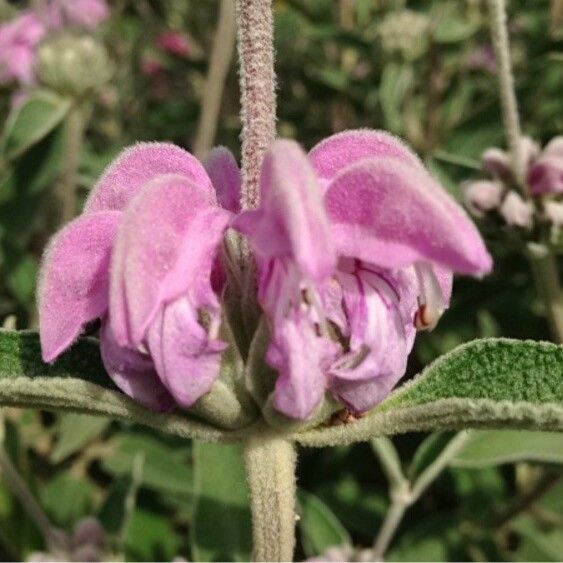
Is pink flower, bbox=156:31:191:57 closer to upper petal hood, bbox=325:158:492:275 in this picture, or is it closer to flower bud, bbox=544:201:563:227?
flower bud, bbox=544:201:563:227

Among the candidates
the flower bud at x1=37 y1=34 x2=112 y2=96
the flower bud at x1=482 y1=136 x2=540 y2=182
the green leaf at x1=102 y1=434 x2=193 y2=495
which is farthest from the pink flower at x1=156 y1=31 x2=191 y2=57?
the flower bud at x1=482 y1=136 x2=540 y2=182

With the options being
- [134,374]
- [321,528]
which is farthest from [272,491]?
[321,528]

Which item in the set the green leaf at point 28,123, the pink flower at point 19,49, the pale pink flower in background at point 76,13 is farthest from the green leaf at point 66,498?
the pale pink flower in background at point 76,13

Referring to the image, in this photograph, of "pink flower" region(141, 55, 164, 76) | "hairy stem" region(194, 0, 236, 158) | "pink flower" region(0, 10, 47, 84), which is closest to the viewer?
"hairy stem" region(194, 0, 236, 158)

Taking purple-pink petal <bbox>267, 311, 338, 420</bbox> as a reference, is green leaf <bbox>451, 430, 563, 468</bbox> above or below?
below

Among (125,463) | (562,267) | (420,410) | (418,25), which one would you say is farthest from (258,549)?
(418,25)

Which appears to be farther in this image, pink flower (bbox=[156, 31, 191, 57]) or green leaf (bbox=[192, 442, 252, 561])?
pink flower (bbox=[156, 31, 191, 57])

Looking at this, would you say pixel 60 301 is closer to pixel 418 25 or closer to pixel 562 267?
pixel 562 267
